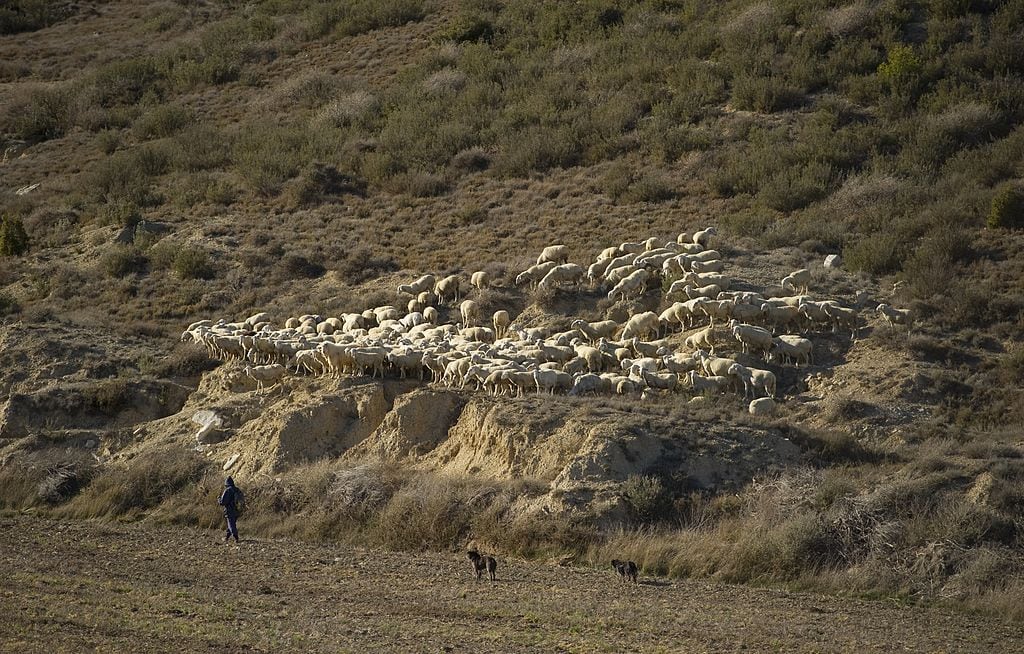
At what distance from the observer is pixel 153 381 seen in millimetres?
23844

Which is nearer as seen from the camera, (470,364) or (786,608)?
(786,608)

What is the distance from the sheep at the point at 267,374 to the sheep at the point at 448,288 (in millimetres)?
4963

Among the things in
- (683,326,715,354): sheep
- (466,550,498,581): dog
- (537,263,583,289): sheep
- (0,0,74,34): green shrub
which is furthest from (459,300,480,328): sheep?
(0,0,74,34): green shrub

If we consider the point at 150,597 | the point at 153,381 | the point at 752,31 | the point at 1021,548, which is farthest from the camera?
the point at 752,31

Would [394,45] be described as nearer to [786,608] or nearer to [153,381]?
[153,381]

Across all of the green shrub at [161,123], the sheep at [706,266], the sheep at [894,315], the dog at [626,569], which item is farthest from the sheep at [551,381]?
the green shrub at [161,123]

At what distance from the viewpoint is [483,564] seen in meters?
14.9

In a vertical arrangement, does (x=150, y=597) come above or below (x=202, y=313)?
above

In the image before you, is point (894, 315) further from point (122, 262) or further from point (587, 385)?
point (122, 262)

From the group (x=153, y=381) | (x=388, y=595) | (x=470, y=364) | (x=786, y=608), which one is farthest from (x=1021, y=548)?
(x=153, y=381)

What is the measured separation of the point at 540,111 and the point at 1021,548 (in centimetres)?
2678

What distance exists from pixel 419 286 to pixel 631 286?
17.1 ft

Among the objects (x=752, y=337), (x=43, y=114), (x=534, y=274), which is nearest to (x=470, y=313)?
A: (x=534, y=274)

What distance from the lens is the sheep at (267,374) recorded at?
22.5 metres
